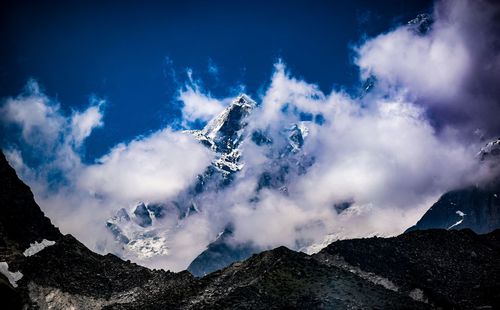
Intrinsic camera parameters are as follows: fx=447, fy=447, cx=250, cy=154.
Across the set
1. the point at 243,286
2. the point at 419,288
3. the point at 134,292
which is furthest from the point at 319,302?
the point at 134,292

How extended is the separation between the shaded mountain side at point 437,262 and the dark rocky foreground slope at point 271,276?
0.20 metres

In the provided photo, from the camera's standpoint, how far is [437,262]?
8756 cm

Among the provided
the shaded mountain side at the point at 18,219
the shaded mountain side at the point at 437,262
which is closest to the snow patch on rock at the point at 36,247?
the shaded mountain side at the point at 18,219

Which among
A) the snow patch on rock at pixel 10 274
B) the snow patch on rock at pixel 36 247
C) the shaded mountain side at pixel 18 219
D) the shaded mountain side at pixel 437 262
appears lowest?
the shaded mountain side at pixel 437 262

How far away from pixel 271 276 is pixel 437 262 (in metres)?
36.8

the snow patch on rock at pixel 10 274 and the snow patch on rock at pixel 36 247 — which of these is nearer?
the snow patch on rock at pixel 10 274

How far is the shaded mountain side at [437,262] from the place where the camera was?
76.0m

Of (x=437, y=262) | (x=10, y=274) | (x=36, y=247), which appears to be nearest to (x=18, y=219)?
(x=36, y=247)

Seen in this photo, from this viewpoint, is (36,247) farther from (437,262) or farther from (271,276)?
(437,262)

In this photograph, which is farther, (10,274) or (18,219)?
(18,219)

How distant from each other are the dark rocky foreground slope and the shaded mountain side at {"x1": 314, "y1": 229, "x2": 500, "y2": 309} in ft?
0.64

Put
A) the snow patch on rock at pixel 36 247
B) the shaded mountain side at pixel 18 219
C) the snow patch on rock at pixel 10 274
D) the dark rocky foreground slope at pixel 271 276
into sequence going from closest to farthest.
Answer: the dark rocky foreground slope at pixel 271 276
the snow patch on rock at pixel 10 274
the snow patch on rock at pixel 36 247
the shaded mountain side at pixel 18 219

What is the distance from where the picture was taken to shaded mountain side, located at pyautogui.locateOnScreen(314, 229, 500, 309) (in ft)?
249

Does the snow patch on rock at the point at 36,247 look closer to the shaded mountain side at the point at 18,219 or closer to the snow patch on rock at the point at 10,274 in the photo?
the shaded mountain side at the point at 18,219
